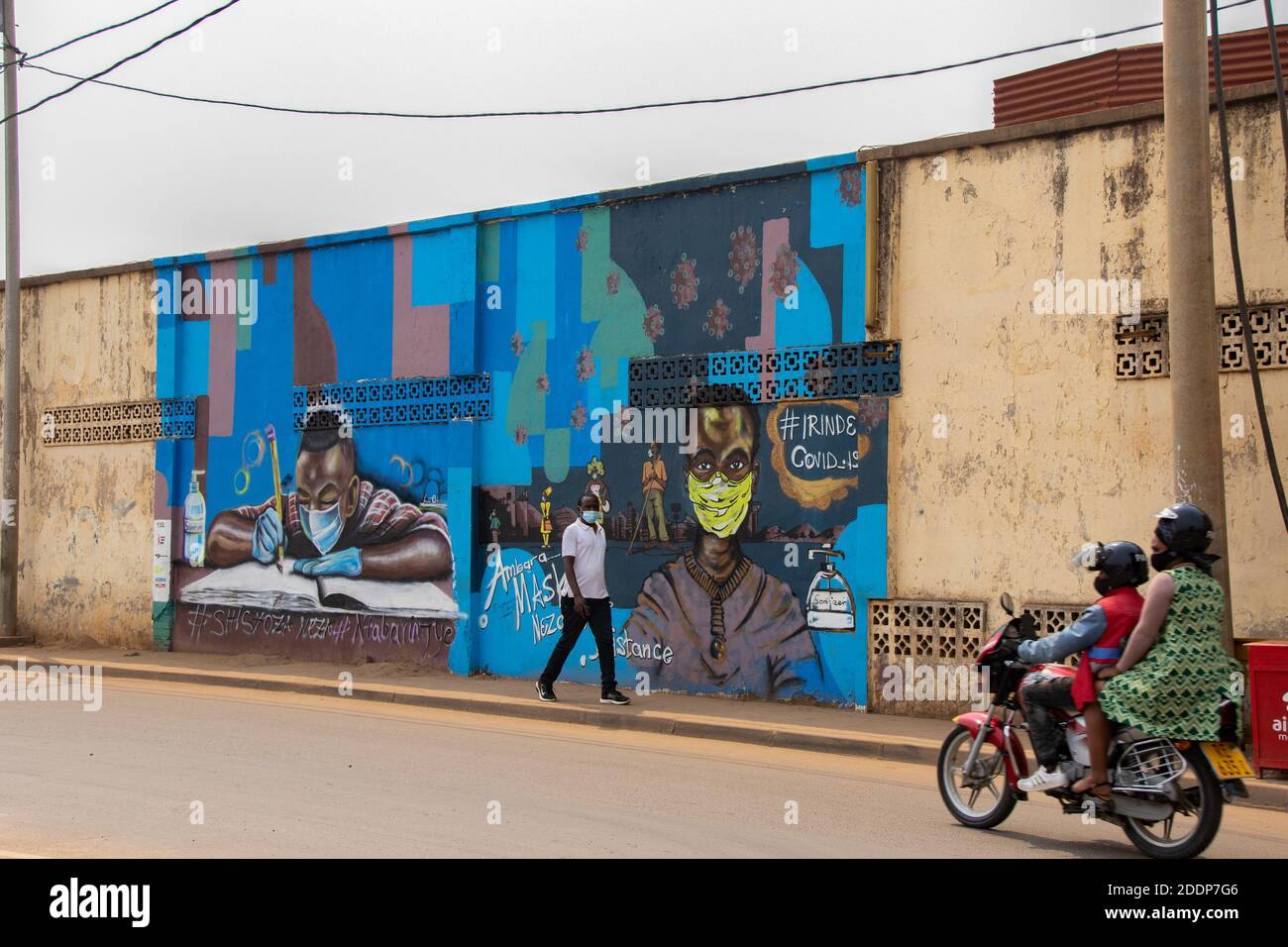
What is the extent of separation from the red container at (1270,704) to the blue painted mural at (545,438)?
401 cm

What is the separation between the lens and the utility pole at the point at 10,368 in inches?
791

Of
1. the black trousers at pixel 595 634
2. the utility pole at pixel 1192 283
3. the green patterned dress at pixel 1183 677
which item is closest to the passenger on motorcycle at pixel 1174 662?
the green patterned dress at pixel 1183 677

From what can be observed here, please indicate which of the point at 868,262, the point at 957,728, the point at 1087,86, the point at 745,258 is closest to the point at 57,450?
the point at 745,258

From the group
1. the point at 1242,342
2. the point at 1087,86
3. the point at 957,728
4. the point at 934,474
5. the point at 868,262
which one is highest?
the point at 1087,86

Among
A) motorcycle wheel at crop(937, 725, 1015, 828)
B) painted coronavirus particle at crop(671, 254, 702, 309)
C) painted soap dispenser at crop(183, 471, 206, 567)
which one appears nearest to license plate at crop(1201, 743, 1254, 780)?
motorcycle wheel at crop(937, 725, 1015, 828)

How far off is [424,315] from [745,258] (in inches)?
174

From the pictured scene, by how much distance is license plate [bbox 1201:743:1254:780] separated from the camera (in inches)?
275

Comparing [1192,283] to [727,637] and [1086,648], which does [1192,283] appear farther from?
[727,637]

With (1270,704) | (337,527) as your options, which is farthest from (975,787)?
(337,527)

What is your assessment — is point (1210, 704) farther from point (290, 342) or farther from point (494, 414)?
point (290, 342)

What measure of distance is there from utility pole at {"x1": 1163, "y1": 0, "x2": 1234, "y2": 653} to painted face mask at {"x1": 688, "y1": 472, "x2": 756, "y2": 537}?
15.9ft

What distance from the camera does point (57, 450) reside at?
21.1m

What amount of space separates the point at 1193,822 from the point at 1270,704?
2783 millimetres

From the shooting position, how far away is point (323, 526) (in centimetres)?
1775
